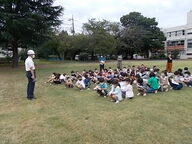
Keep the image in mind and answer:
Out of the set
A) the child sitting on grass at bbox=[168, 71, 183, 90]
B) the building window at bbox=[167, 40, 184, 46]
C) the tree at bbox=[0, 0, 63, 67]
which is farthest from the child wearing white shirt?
the building window at bbox=[167, 40, 184, 46]

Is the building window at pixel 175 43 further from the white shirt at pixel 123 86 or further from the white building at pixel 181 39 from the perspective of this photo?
the white shirt at pixel 123 86

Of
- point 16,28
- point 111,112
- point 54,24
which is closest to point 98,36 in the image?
point 54,24

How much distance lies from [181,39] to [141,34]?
672 inches

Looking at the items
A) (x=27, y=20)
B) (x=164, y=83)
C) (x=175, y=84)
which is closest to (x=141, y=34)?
(x=27, y=20)

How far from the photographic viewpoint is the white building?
57750 mm

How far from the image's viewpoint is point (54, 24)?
2369 cm

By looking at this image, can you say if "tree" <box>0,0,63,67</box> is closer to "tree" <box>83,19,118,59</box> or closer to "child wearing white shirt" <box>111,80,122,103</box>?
"tree" <box>83,19,118,59</box>

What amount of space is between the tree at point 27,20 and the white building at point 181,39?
4285 centimetres

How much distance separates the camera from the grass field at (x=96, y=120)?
4.51 m

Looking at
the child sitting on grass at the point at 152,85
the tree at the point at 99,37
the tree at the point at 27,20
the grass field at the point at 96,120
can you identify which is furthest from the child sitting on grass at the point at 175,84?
the tree at the point at 99,37

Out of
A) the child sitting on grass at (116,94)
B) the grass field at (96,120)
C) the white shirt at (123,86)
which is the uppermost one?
the white shirt at (123,86)

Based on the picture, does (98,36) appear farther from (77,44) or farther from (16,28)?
(16,28)

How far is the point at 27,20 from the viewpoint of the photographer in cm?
1992

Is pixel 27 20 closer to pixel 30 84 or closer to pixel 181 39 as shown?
pixel 30 84
